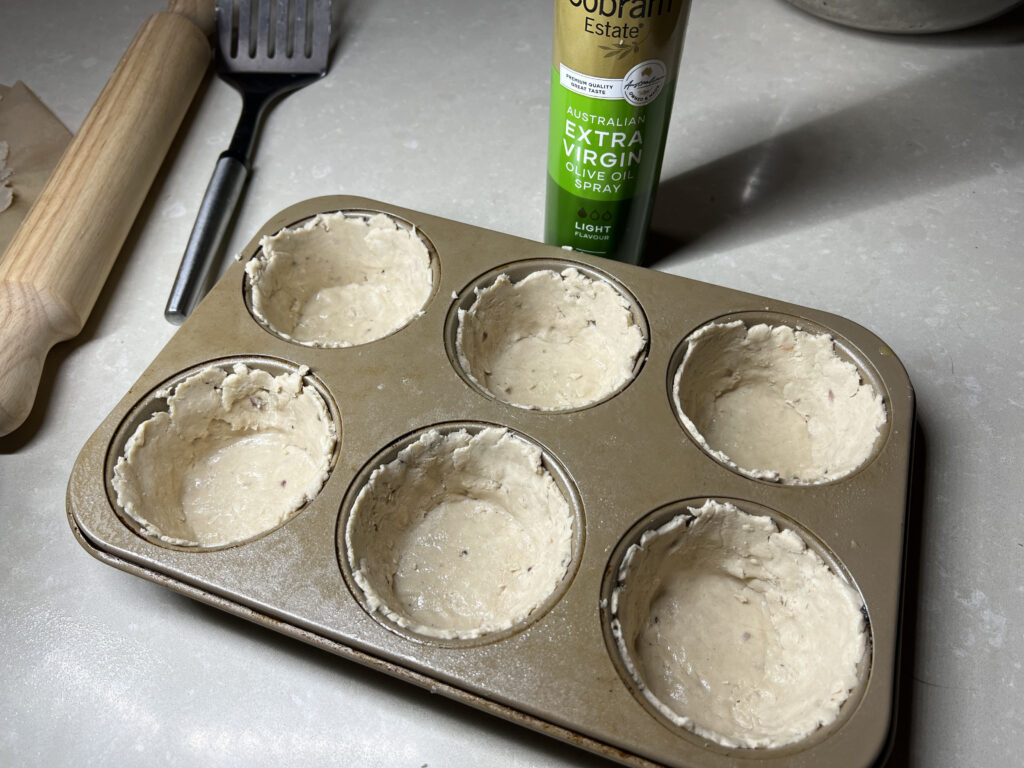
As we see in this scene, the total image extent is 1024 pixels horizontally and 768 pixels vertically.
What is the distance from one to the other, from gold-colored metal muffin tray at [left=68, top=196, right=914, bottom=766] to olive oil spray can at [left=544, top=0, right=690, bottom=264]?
4.0 inches

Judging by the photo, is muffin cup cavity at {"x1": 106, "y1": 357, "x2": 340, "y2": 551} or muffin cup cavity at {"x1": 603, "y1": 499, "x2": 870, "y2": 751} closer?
muffin cup cavity at {"x1": 603, "y1": 499, "x2": 870, "y2": 751}

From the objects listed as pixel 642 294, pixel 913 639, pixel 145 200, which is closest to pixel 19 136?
pixel 145 200

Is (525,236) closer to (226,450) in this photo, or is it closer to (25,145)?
(226,450)

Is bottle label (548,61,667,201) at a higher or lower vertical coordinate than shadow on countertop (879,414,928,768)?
higher

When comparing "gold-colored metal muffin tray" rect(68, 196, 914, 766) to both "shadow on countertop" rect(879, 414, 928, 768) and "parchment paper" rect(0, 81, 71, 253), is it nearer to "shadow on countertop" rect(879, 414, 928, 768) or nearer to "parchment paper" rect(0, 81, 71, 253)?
"shadow on countertop" rect(879, 414, 928, 768)

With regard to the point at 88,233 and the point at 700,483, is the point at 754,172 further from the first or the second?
the point at 88,233

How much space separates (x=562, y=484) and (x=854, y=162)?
119 cm

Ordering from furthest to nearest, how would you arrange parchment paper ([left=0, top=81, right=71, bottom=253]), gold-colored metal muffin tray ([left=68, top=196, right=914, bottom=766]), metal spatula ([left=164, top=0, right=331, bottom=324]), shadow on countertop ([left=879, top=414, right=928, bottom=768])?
metal spatula ([left=164, top=0, right=331, bottom=324])
parchment paper ([left=0, top=81, right=71, bottom=253])
shadow on countertop ([left=879, top=414, right=928, bottom=768])
gold-colored metal muffin tray ([left=68, top=196, right=914, bottom=766])

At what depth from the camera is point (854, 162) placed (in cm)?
185

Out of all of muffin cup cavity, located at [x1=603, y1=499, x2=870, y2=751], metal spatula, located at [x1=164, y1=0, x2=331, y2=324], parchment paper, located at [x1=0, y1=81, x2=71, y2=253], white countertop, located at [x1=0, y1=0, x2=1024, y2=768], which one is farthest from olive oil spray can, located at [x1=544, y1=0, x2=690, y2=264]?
parchment paper, located at [x1=0, y1=81, x2=71, y2=253]

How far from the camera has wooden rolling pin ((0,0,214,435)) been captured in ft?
4.66

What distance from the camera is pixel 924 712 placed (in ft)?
3.71

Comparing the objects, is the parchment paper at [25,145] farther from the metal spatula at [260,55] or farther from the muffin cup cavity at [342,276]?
the muffin cup cavity at [342,276]

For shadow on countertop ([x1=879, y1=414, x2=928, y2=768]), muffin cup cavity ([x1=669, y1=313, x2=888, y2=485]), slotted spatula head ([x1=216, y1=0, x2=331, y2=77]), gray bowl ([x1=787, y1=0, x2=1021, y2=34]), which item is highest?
gray bowl ([x1=787, y1=0, x2=1021, y2=34])
